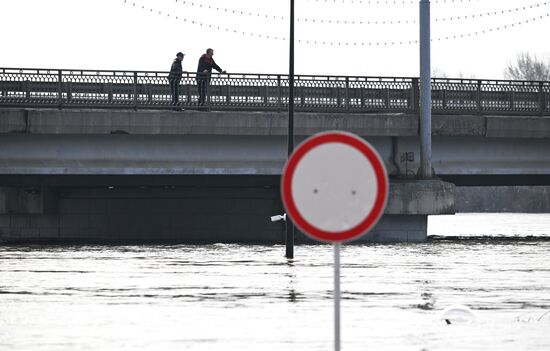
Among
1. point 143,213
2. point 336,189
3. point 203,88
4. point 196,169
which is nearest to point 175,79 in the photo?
point 203,88

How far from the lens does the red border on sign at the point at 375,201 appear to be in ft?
32.5

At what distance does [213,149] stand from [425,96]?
6119 mm

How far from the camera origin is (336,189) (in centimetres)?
999

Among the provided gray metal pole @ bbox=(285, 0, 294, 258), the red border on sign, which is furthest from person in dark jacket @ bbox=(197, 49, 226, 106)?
the red border on sign

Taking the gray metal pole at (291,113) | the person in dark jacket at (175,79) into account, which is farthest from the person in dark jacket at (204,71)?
the gray metal pole at (291,113)

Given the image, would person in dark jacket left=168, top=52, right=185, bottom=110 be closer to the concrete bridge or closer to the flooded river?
the concrete bridge

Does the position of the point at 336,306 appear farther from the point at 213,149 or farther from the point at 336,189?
the point at 213,149

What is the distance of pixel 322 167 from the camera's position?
32.9ft

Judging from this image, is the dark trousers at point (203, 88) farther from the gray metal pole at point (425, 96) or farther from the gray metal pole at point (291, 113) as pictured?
the gray metal pole at point (291, 113)

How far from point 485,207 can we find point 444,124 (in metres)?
95.9

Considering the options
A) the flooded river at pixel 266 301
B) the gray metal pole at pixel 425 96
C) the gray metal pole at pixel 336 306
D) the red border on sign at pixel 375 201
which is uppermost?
the gray metal pole at pixel 425 96

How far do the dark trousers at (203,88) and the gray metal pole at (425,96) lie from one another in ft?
19.6

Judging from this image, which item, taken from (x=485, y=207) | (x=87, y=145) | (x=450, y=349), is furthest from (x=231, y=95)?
(x=485, y=207)

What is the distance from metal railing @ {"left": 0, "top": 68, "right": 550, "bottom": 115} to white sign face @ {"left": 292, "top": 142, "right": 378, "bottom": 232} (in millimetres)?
30411
